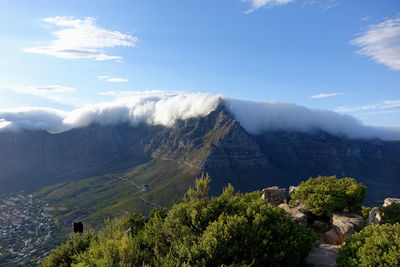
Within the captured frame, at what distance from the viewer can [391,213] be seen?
33.1 meters

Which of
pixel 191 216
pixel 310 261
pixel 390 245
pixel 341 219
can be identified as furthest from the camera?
pixel 341 219

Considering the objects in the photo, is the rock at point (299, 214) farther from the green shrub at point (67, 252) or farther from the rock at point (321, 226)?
the green shrub at point (67, 252)

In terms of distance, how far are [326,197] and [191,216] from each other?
26.1 metres

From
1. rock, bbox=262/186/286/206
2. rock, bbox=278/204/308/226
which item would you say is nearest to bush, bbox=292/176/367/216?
rock, bbox=278/204/308/226

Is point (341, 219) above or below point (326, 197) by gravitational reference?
below

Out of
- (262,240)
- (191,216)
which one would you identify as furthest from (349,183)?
(191,216)

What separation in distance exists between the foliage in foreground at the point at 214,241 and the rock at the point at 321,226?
1456 centimetres

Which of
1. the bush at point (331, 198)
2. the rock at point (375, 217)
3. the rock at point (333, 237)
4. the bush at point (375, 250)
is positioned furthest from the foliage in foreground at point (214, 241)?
the rock at point (375, 217)

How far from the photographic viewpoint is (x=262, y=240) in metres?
22.8

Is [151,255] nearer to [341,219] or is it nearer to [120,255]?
[120,255]

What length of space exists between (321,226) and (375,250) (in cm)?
1847

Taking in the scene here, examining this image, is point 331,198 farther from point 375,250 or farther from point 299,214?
point 375,250

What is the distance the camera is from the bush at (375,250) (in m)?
19.8

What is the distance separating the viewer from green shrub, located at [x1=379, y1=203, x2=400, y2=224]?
32062mm
